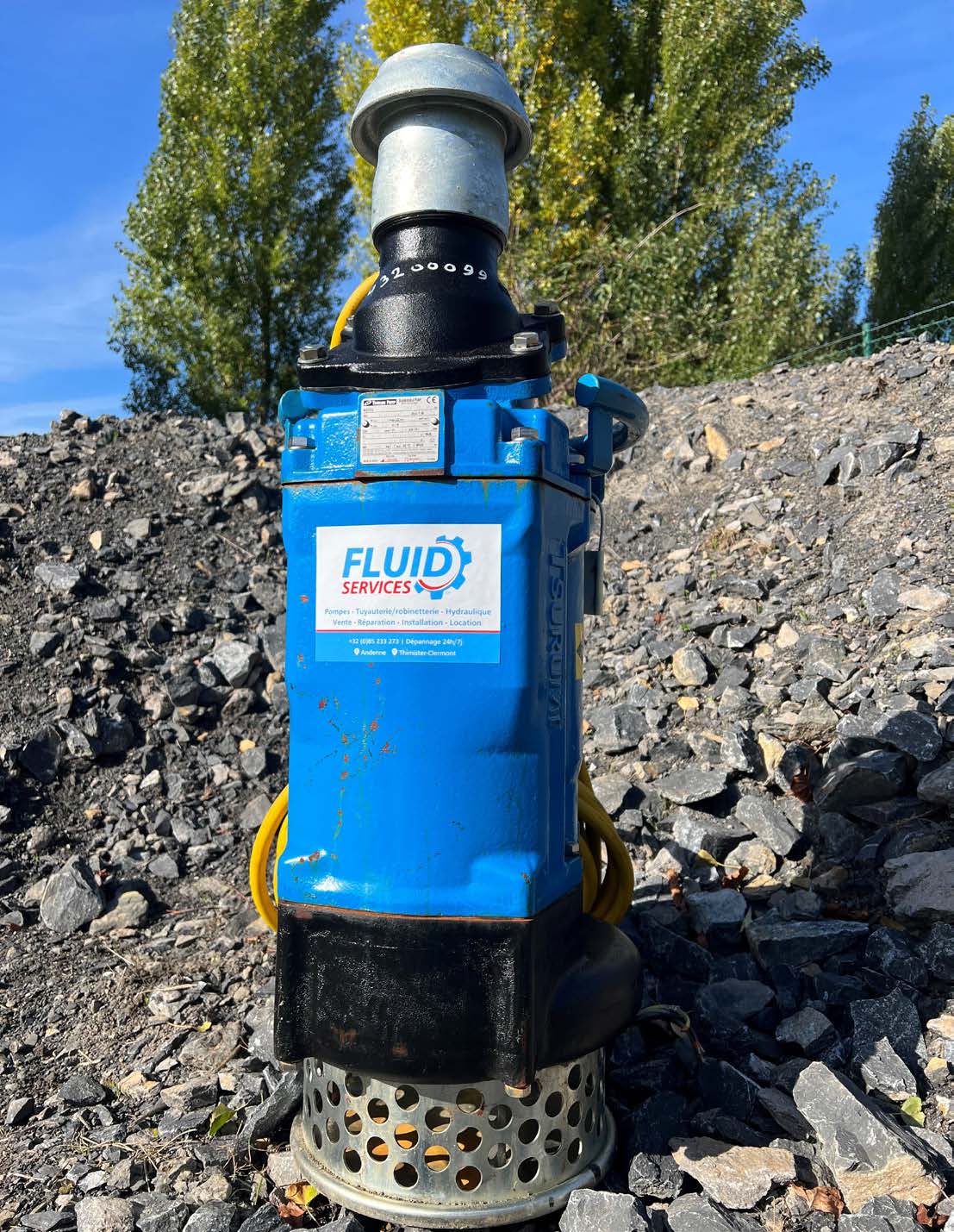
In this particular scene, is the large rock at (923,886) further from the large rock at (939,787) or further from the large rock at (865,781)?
the large rock at (865,781)

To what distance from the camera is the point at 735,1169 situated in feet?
6.74

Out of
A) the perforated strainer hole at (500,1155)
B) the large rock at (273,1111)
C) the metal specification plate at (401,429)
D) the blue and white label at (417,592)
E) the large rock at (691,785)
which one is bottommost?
the large rock at (273,1111)

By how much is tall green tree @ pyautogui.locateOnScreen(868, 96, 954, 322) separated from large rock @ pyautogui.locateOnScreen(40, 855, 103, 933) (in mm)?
21055

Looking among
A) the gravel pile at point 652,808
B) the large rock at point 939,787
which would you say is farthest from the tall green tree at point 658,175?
the large rock at point 939,787

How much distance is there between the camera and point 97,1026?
123 inches

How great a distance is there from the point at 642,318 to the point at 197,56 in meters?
8.45

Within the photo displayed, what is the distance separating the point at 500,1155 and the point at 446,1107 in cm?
16

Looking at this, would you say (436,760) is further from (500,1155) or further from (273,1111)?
(273,1111)

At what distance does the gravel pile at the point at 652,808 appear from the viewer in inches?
87.7

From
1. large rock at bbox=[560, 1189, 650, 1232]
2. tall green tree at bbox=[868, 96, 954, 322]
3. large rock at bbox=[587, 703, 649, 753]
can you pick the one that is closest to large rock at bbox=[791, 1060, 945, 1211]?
large rock at bbox=[560, 1189, 650, 1232]

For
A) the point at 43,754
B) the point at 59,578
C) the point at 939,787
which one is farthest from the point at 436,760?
the point at 59,578

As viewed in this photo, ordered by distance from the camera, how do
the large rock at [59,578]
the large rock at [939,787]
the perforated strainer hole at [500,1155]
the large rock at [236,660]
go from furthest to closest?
the large rock at [59,578] < the large rock at [236,660] < the large rock at [939,787] < the perforated strainer hole at [500,1155]

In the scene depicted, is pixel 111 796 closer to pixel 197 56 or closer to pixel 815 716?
pixel 815 716

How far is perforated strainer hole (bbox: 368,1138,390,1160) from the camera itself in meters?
2.02
